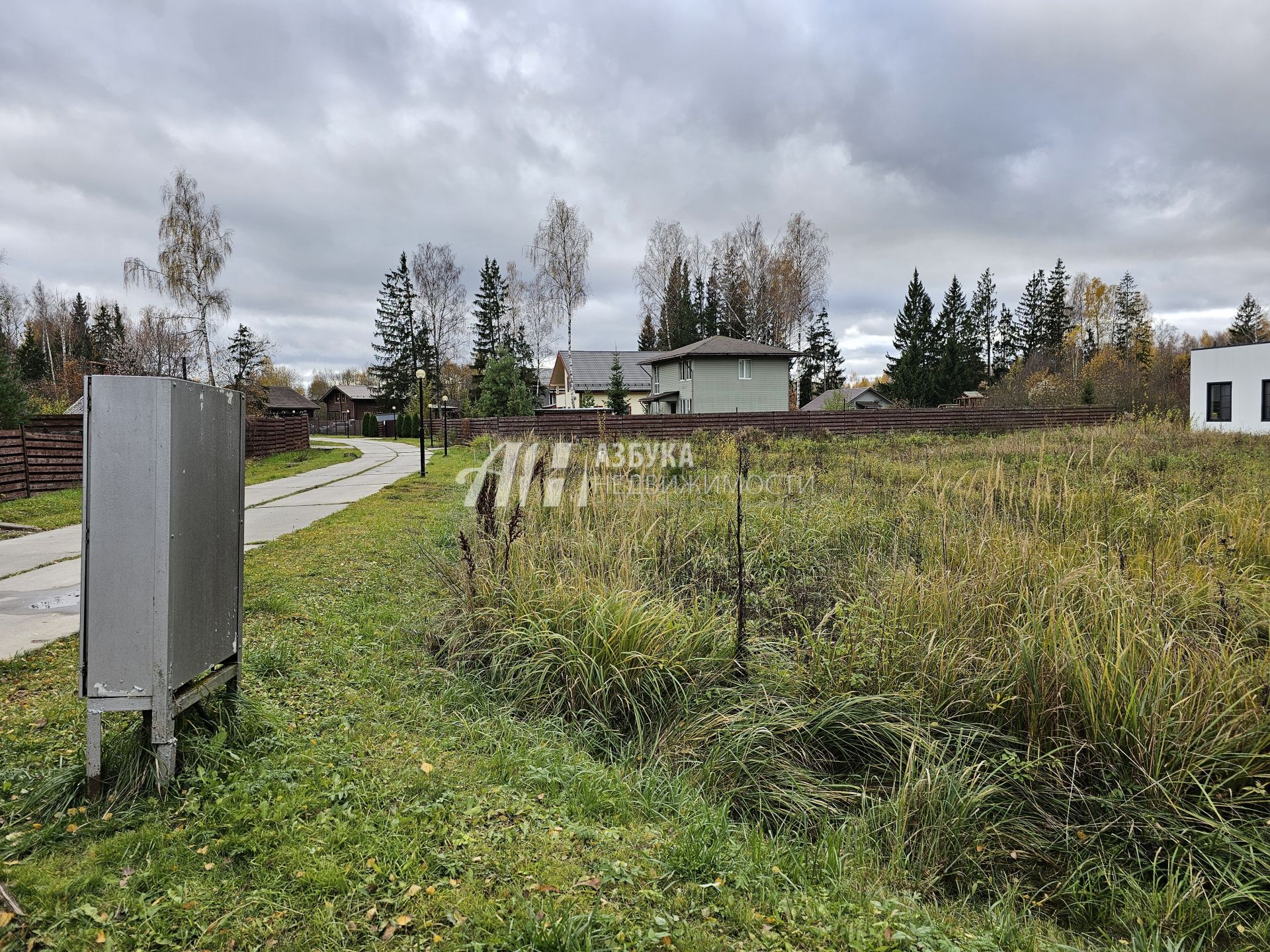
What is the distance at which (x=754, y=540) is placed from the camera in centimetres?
604

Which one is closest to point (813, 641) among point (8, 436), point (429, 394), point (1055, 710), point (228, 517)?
point (1055, 710)

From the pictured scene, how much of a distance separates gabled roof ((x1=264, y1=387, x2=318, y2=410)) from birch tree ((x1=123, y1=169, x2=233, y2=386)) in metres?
31.0

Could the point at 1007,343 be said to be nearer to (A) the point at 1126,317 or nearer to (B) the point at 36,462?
(A) the point at 1126,317

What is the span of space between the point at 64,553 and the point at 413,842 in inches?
256

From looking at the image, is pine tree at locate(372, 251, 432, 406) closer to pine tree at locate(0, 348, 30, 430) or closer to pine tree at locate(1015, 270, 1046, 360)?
pine tree at locate(0, 348, 30, 430)

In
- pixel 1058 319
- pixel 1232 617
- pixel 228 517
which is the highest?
pixel 1058 319

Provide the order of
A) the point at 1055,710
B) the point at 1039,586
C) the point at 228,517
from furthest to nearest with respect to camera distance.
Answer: the point at 1039,586
the point at 1055,710
the point at 228,517

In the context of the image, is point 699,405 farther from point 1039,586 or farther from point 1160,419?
point 1039,586

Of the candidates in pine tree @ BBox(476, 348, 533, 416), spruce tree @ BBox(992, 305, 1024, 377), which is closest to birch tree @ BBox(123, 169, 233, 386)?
pine tree @ BBox(476, 348, 533, 416)

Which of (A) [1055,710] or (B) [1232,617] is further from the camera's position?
(B) [1232,617]

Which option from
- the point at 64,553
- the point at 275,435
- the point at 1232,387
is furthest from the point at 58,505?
the point at 1232,387

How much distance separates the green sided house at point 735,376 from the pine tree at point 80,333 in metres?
37.9

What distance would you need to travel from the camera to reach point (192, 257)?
2661 centimetres

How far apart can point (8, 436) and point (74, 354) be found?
49159 millimetres
